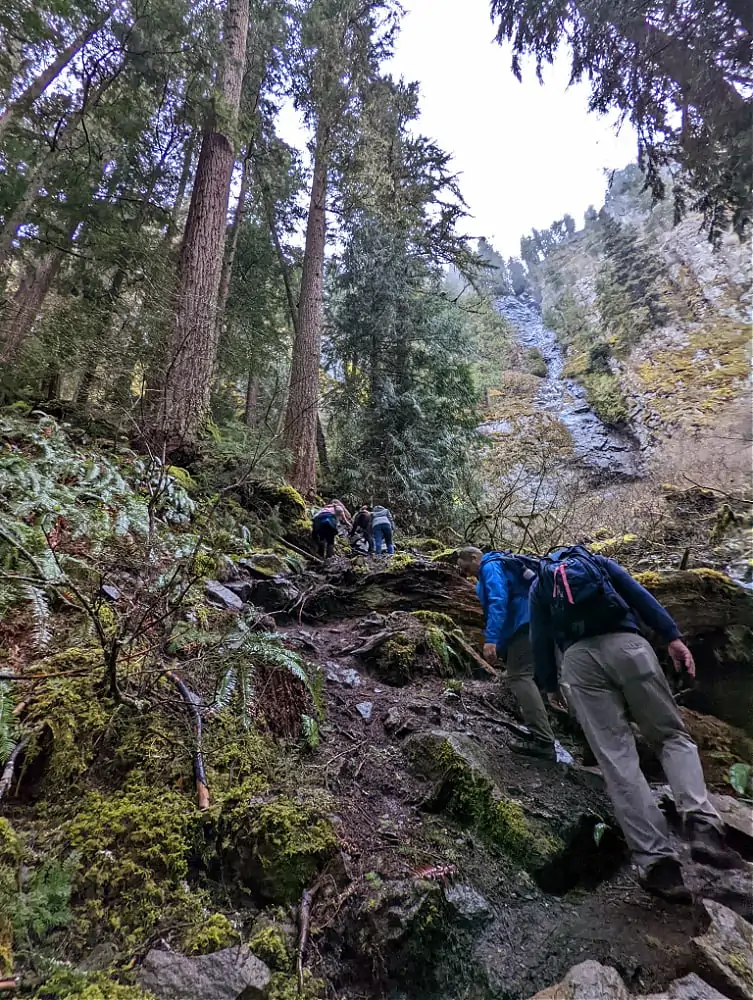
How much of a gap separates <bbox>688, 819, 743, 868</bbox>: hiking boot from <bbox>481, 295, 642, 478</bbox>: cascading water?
17095 mm

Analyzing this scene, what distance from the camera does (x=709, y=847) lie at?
8.36ft

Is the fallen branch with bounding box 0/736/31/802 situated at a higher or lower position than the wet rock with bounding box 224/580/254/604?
lower

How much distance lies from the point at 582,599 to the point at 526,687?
1391mm

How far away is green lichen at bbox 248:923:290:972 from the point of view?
1.67 meters

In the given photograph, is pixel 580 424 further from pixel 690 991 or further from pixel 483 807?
pixel 690 991

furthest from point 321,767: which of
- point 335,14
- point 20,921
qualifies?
point 335,14

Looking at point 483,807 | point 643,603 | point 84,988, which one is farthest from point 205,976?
point 643,603

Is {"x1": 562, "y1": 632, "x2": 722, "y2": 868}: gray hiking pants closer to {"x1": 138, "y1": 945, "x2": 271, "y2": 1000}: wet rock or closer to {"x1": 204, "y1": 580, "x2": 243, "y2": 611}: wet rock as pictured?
{"x1": 138, "y1": 945, "x2": 271, "y2": 1000}: wet rock

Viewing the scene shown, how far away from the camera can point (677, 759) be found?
2795 millimetres

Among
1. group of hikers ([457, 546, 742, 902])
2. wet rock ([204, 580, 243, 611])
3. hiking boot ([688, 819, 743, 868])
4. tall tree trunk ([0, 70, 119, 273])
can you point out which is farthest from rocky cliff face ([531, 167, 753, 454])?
tall tree trunk ([0, 70, 119, 273])

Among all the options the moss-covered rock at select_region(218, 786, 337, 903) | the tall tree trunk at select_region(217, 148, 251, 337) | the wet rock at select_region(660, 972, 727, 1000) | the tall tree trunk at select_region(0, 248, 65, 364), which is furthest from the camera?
the tall tree trunk at select_region(217, 148, 251, 337)

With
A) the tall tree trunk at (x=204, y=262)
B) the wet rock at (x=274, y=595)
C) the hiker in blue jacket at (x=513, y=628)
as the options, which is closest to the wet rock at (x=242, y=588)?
the wet rock at (x=274, y=595)

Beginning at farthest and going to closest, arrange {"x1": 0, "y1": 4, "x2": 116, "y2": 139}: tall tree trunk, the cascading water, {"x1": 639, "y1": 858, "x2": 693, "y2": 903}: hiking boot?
the cascading water, {"x1": 0, "y1": 4, "x2": 116, "y2": 139}: tall tree trunk, {"x1": 639, "y1": 858, "x2": 693, "y2": 903}: hiking boot

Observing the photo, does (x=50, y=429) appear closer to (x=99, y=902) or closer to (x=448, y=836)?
(x=99, y=902)
